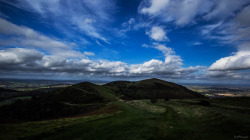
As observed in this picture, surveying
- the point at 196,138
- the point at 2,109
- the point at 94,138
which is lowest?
the point at 2,109

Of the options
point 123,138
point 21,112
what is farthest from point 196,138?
point 21,112

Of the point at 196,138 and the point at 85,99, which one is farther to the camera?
the point at 85,99

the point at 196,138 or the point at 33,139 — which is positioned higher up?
the point at 196,138

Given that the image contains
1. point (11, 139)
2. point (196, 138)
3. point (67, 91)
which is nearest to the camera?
point (196, 138)

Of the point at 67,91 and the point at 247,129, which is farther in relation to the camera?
the point at 67,91

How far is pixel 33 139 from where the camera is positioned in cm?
2625

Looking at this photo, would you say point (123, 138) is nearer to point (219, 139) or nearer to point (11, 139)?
point (219, 139)

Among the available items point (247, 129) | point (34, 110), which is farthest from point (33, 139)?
point (34, 110)

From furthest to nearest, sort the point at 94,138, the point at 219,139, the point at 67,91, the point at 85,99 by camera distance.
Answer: the point at 67,91, the point at 85,99, the point at 94,138, the point at 219,139

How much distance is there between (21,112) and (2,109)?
1057 inches

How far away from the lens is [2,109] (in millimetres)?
100750

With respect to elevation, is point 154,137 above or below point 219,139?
below

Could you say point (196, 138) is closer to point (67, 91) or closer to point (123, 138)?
point (123, 138)

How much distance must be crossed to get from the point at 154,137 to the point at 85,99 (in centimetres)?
10754
